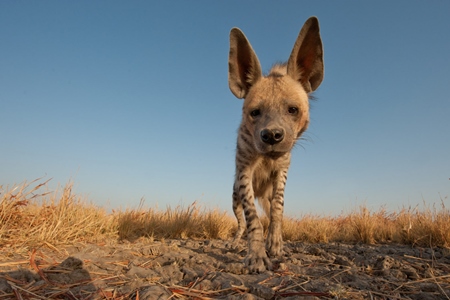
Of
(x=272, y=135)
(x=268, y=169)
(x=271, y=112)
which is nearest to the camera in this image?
(x=272, y=135)

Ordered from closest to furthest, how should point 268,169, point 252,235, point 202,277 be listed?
point 202,277 < point 252,235 < point 268,169

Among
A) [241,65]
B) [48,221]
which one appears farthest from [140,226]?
[241,65]

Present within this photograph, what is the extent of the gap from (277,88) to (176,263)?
2.37 metres

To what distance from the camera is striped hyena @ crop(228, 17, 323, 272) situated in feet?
11.4

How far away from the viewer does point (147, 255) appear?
3.42m

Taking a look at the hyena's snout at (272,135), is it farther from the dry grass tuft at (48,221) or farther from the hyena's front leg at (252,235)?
the dry grass tuft at (48,221)

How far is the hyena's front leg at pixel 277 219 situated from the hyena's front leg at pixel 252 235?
0.46 m

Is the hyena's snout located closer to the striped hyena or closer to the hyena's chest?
the striped hyena

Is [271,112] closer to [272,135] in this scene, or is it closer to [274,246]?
[272,135]

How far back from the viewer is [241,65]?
4.19m

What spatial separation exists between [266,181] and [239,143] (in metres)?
0.95

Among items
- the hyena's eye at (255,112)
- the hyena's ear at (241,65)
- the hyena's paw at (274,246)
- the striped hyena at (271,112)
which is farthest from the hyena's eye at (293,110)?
the hyena's paw at (274,246)

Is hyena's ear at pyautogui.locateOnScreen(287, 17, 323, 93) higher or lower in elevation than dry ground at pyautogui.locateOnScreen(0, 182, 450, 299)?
higher

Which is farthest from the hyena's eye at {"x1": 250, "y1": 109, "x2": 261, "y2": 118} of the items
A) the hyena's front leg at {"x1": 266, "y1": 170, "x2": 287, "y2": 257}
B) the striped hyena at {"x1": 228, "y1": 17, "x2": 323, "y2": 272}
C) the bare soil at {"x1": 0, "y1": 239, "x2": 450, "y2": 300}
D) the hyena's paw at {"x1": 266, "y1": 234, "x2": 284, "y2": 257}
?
the bare soil at {"x1": 0, "y1": 239, "x2": 450, "y2": 300}
